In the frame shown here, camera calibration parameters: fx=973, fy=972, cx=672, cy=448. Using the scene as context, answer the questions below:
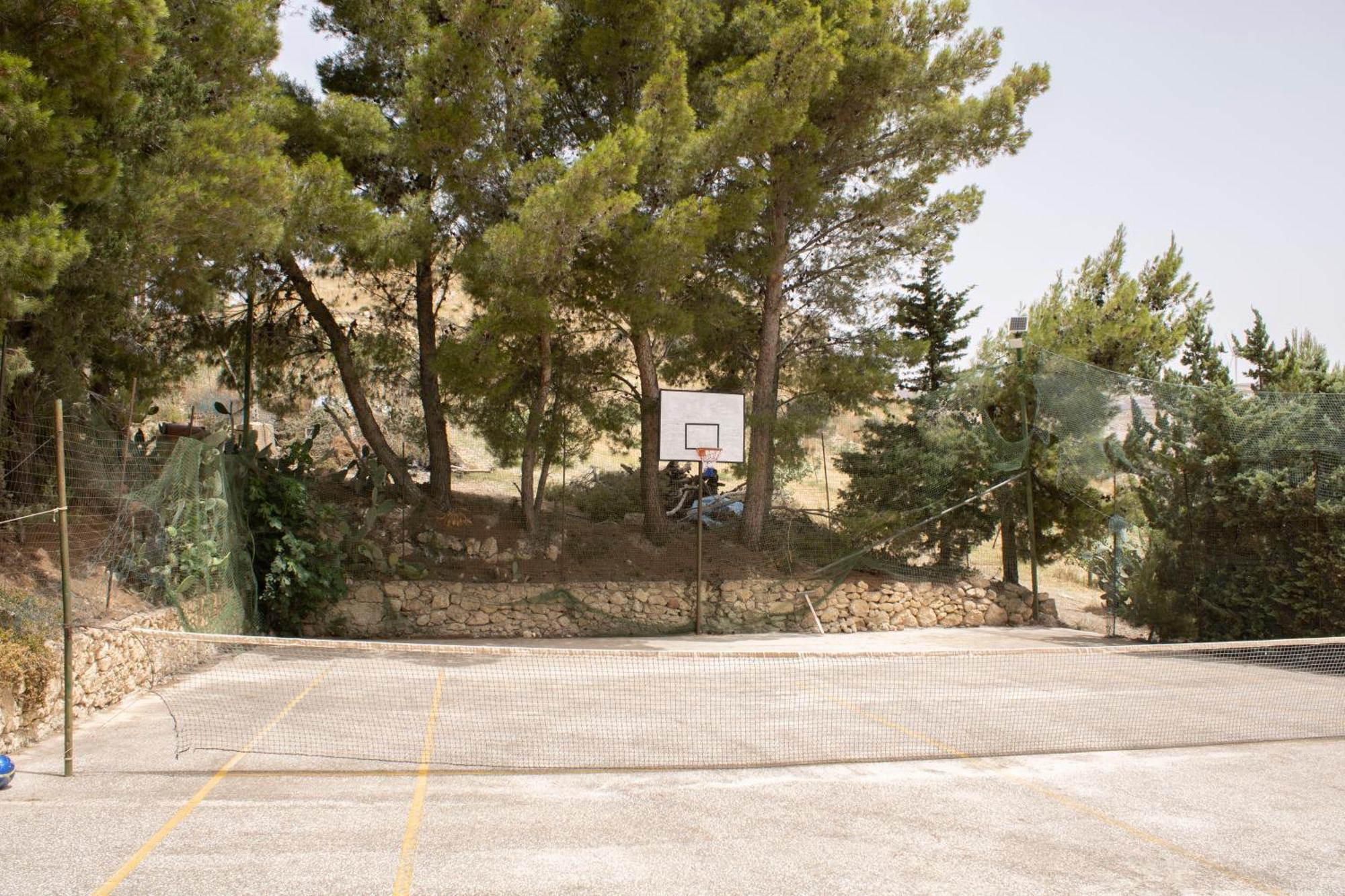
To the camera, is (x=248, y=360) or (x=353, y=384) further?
(x=353, y=384)

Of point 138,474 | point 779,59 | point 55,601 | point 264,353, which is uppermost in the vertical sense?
point 779,59

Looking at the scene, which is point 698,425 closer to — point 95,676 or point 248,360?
point 248,360

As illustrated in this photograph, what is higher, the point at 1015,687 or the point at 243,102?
the point at 243,102

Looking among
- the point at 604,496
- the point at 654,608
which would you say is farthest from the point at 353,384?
the point at 654,608

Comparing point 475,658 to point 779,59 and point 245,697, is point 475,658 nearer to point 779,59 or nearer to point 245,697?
point 245,697

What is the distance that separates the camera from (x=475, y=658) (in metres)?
12.3

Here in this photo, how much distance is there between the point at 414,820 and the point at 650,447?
1162 centimetres

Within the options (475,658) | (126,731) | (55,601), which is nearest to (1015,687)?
(475,658)

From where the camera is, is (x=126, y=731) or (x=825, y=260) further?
(x=825, y=260)

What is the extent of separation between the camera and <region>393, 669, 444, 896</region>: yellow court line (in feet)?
15.1

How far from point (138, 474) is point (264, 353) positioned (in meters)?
6.01

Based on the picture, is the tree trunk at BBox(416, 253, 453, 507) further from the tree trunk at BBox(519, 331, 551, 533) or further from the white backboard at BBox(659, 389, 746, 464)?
the white backboard at BBox(659, 389, 746, 464)

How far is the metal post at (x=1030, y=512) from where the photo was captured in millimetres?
16781

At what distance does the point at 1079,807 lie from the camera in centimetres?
599
